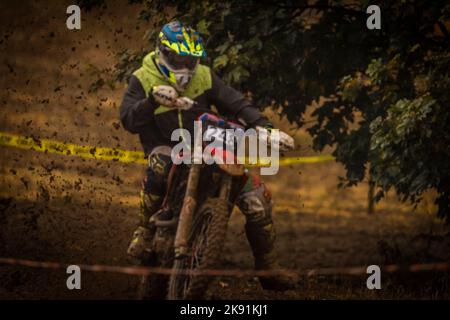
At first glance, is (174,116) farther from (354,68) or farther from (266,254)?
(354,68)

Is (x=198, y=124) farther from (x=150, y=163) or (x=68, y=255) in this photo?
(x=68, y=255)

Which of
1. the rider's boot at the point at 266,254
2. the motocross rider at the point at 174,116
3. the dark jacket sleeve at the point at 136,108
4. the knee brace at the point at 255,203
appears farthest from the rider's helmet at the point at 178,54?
the rider's boot at the point at 266,254

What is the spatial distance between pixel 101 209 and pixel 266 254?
4886 mm

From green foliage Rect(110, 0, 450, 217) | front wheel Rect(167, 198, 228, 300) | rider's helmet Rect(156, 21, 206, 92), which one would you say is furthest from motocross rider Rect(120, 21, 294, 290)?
green foliage Rect(110, 0, 450, 217)

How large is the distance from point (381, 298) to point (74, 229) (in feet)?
12.9

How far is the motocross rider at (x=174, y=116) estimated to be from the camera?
35.2 ft

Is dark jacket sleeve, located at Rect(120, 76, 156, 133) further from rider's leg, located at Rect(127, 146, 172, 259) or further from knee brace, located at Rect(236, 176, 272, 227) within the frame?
knee brace, located at Rect(236, 176, 272, 227)

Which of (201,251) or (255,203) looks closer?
(201,251)

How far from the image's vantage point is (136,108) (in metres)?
10.7

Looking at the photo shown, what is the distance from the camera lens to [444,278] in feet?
42.4

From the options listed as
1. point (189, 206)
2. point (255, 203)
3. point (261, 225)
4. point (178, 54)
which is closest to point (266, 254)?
point (261, 225)

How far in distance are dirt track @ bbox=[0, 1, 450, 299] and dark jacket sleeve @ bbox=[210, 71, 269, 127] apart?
190 centimetres

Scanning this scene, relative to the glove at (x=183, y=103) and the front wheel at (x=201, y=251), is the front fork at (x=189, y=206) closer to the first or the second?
the front wheel at (x=201, y=251)
